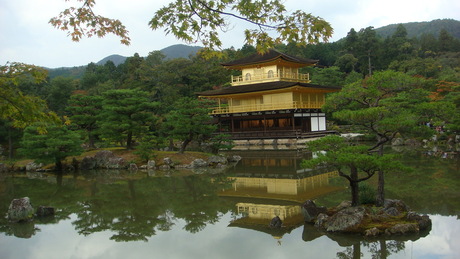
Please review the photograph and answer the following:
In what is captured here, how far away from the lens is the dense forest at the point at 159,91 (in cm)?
1959

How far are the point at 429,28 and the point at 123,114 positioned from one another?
123015 millimetres

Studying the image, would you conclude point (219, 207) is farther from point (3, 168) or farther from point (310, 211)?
point (3, 168)

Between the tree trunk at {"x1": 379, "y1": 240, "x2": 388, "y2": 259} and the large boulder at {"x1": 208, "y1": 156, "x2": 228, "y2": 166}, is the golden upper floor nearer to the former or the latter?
the large boulder at {"x1": 208, "y1": 156, "x2": 228, "y2": 166}

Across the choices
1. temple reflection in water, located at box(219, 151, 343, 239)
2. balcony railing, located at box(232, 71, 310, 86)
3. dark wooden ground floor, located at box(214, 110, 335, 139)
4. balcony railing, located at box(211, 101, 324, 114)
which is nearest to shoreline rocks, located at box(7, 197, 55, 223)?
temple reflection in water, located at box(219, 151, 343, 239)

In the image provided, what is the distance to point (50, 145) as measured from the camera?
1839cm

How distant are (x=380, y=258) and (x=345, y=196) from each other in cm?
398

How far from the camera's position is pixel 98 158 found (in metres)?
20.5

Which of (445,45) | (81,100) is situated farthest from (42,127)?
(445,45)

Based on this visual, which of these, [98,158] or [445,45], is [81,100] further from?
[445,45]

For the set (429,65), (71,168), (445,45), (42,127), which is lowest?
(71,168)

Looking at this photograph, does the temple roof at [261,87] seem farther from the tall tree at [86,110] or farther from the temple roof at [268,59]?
the tall tree at [86,110]

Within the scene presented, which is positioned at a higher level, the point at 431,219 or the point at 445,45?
the point at 445,45

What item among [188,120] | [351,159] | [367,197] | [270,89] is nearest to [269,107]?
[270,89]

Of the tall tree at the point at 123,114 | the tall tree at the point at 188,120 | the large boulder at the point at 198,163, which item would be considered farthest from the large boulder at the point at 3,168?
the large boulder at the point at 198,163
